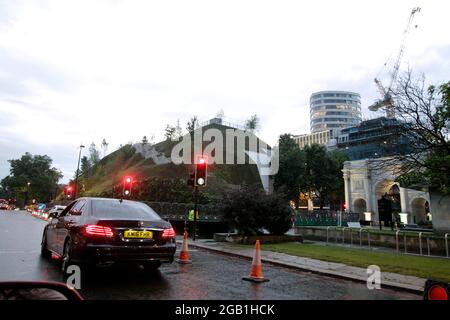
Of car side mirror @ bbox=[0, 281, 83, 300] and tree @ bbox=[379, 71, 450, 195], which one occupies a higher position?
tree @ bbox=[379, 71, 450, 195]

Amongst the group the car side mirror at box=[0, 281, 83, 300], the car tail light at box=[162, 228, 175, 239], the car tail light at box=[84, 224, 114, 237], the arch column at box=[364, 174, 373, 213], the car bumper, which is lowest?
the car bumper

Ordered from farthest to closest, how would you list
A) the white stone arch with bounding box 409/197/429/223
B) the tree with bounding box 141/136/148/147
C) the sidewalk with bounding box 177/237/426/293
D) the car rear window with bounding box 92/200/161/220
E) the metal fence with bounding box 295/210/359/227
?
the tree with bounding box 141/136/148/147 < the white stone arch with bounding box 409/197/429/223 < the metal fence with bounding box 295/210/359/227 < the sidewalk with bounding box 177/237/426/293 < the car rear window with bounding box 92/200/161/220

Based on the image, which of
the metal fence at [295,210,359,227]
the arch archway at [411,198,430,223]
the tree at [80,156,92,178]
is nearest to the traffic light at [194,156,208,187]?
the metal fence at [295,210,359,227]

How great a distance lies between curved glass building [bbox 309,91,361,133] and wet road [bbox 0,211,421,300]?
623 ft

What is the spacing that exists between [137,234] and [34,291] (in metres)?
4.50

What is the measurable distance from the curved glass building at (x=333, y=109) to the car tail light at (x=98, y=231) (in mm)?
192391

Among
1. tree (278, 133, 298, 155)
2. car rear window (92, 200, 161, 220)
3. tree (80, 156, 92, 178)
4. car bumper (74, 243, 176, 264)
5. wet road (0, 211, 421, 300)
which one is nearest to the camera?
wet road (0, 211, 421, 300)

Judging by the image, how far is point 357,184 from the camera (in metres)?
72.1

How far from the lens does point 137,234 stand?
→ 6.88 meters

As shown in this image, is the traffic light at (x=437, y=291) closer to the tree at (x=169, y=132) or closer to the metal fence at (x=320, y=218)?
the metal fence at (x=320, y=218)

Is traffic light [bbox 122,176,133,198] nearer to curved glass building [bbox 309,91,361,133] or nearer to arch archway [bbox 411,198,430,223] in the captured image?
arch archway [bbox 411,198,430,223]

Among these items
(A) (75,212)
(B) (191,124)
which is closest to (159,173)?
(B) (191,124)

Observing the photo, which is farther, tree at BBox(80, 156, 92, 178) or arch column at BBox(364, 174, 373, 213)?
tree at BBox(80, 156, 92, 178)

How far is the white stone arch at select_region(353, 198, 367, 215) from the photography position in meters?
72.8
